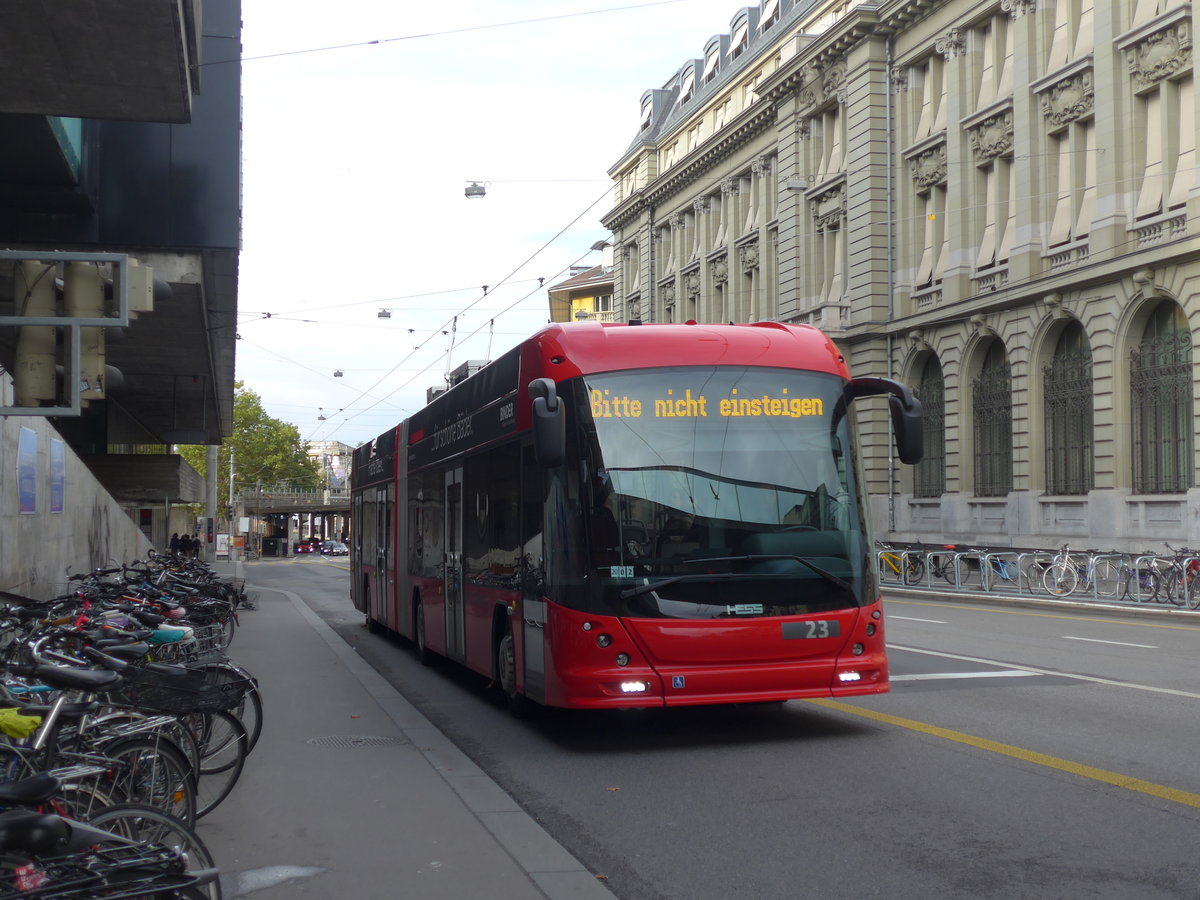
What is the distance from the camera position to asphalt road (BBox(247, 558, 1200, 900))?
5.66 metres

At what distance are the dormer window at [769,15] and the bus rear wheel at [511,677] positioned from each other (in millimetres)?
45269

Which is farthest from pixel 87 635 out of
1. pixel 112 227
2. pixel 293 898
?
pixel 112 227

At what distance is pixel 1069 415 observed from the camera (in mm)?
33250

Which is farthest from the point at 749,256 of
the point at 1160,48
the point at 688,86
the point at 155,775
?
the point at 155,775

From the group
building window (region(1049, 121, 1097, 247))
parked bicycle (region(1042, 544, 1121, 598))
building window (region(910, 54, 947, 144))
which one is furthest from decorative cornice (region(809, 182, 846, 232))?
parked bicycle (region(1042, 544, 1121, 598))

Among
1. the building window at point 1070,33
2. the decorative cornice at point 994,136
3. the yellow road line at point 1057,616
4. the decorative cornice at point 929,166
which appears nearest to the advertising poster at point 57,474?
the yellow road line at point 1057,616

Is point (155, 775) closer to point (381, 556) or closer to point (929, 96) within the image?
point (381, 556)

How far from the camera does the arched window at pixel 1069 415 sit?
3253cm

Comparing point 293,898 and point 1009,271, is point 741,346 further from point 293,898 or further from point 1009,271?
point 1009,271

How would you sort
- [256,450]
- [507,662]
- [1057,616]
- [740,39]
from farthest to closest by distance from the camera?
[256,450], [740,39], [1057,616], [507,662]

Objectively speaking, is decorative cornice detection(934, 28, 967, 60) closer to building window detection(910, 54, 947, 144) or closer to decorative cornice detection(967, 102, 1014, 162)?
building window detection(910, 54, 947, 144)

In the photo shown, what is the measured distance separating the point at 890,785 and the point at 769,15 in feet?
161

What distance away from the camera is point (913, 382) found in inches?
1610

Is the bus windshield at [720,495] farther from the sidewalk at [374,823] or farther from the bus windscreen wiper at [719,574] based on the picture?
the sidewalk at [374,823]
